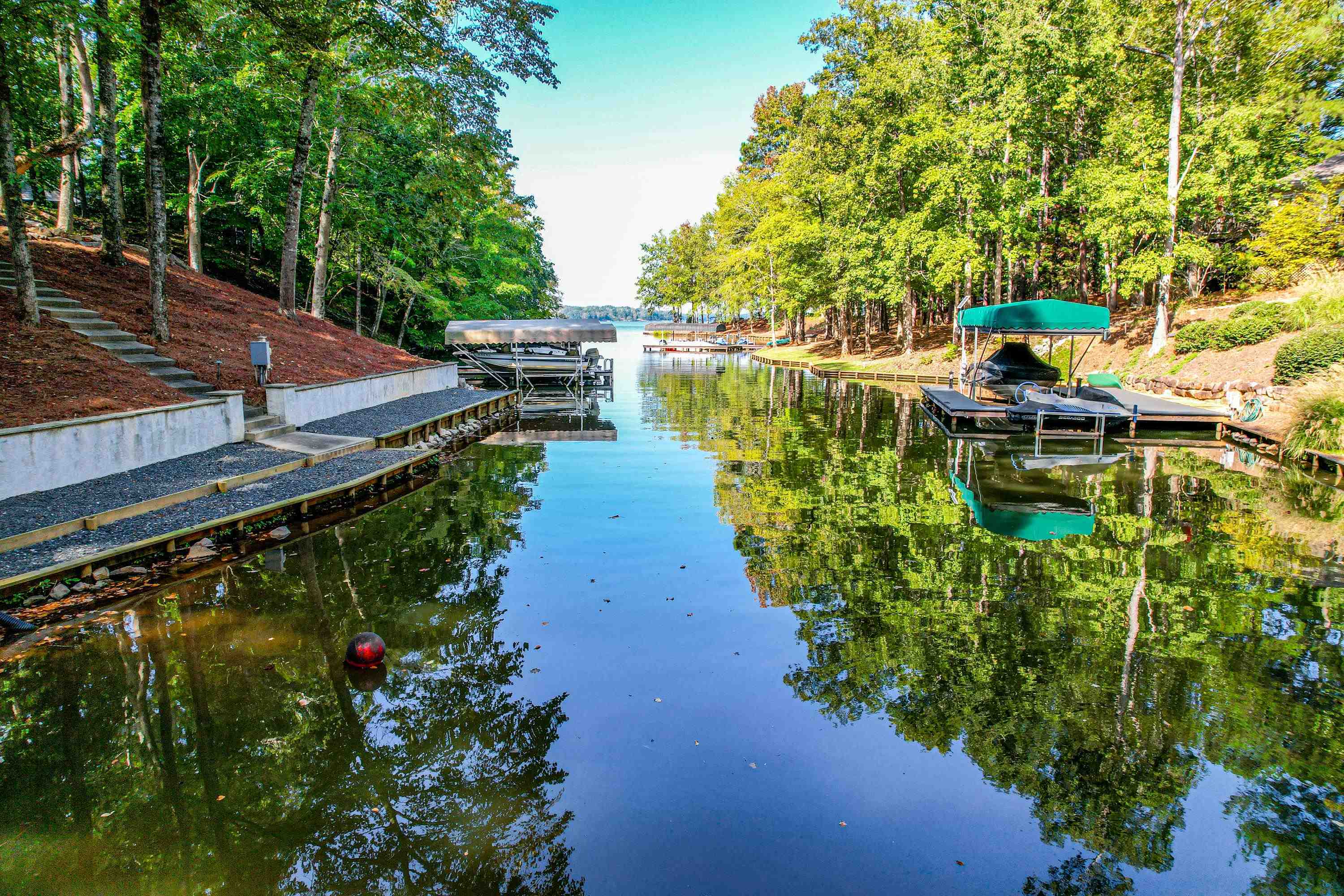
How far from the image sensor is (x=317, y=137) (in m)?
25.8

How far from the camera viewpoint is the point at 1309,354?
17.0 meters

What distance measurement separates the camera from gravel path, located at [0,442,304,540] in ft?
28.4

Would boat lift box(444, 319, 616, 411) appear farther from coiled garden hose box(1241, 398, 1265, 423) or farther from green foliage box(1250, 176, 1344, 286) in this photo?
green foliage box(1250, 176, 1344, 286)

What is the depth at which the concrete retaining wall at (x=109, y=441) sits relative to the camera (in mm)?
9281

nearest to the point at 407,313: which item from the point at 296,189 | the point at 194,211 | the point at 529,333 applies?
the point at 529,333

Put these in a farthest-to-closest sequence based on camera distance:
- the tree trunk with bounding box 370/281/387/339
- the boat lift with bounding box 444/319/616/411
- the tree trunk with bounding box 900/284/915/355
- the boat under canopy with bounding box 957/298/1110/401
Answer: the tree trunk with bounding box 900/284/915/355, the tree trunk with bounding box 370/281/387/339, the boat lift with bounding box 444/319/616/411, the boat under canopy with bounding box 957/298/1110/401

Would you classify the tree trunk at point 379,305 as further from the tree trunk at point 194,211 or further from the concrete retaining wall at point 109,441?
the concrete retaining wall at point 109,441

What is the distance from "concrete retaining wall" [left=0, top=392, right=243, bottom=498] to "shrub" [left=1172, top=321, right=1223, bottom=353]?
27.7 meters

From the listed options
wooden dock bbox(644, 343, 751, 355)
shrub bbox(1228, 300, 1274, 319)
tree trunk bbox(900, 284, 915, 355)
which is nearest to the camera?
shrub bbox(1228, 300, 1274, 319)

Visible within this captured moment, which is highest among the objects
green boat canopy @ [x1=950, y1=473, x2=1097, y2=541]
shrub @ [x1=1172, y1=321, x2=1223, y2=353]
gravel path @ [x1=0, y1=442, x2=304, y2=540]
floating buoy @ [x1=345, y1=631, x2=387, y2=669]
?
shrub @ [x1=1172, y1=321, x2=1223, y2=353]

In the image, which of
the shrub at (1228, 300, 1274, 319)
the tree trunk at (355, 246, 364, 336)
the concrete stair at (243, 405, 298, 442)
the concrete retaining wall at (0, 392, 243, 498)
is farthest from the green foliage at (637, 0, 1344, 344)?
the concrete retaining wall at (0, 392, 243, 498)

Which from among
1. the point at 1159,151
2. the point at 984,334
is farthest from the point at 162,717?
the point at 984,334

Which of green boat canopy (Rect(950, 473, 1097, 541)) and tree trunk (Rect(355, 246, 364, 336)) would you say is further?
tree trunk (Rect(355, 246, 364, 336))

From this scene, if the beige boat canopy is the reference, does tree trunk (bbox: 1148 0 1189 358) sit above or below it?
above
